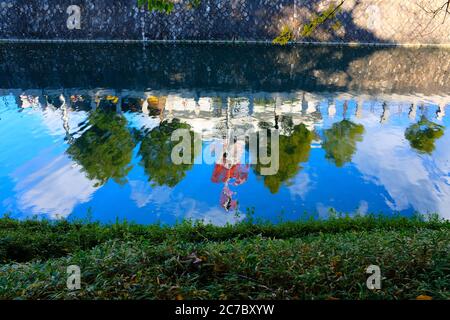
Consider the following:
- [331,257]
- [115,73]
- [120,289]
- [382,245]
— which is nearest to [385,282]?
[331,257]

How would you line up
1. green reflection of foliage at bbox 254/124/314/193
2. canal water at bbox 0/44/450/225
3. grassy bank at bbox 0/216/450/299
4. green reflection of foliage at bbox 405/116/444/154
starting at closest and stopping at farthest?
grassy bank at bbox 0/216/450/299
canal water at bbox 0/44/450/225
green reflection of foliage at bbox 254/124/314/193
green reflection of foliage at bbox 405/116/444/154

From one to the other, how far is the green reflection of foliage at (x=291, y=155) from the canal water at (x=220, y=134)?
66 mm

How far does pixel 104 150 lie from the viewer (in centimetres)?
1577

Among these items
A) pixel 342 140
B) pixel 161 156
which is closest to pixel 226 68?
pixel 342 140

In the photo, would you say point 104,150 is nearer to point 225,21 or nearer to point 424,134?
point 424,134

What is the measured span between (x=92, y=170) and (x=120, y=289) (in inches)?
397

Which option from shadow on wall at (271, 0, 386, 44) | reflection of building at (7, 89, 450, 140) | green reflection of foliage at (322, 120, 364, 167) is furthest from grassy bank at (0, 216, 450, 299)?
shadow on wall at (271, 0, 386, 44)

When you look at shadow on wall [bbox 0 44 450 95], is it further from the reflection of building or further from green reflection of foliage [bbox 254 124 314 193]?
green reflection of foliage [bbox 254 124 314 193]

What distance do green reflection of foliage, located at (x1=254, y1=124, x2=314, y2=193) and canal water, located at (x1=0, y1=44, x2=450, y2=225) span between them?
7 centimetres

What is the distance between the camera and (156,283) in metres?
4.99

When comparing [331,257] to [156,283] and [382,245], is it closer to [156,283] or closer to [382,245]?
[382,245]

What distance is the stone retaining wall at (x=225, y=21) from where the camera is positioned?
33.6 metres

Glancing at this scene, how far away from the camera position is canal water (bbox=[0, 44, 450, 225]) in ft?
41.3

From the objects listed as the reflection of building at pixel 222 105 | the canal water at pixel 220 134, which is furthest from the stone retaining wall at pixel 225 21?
the reflection of building at pixel 222 105
